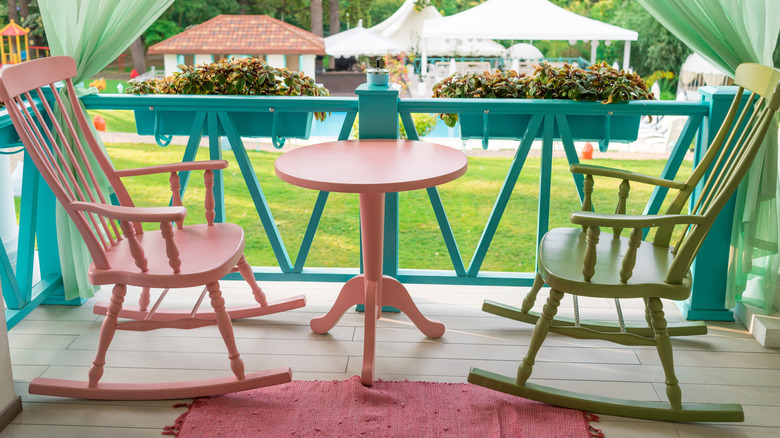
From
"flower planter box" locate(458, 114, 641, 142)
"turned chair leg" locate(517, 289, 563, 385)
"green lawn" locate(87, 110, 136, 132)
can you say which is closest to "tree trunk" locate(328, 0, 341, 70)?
Answer: "green lawn" locate(87, 110, 136, 132)

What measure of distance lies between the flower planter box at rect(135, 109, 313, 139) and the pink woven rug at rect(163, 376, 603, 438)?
101 cm

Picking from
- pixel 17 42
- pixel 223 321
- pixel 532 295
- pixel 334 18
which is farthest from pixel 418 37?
pixel 223 321

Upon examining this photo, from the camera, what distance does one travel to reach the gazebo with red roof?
10.0 m

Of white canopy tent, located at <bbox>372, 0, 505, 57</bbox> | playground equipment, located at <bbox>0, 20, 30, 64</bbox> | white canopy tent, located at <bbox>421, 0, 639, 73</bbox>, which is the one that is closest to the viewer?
playground equipment, located at <bbox>0, 20, 30, 64</bbox>

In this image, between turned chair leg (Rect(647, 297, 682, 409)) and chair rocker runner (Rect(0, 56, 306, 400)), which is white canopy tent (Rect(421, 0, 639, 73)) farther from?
turned chair leg (Rect(647, 297, 682, 409))

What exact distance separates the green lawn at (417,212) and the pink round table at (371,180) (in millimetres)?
2247

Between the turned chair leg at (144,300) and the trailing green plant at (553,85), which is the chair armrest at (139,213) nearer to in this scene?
the turned chair leg at (144,300)

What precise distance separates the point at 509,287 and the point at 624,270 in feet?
3.49

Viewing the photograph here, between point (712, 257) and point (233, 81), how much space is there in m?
2.00

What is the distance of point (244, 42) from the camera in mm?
10188

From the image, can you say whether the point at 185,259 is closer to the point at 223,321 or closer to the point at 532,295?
the point at 223,321

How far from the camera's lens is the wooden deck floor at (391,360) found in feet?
6.34

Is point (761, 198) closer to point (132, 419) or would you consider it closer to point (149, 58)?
point (132, 419)

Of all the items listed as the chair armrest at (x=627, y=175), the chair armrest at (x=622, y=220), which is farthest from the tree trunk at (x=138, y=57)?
the chair armrest at (x=622, y=220)
